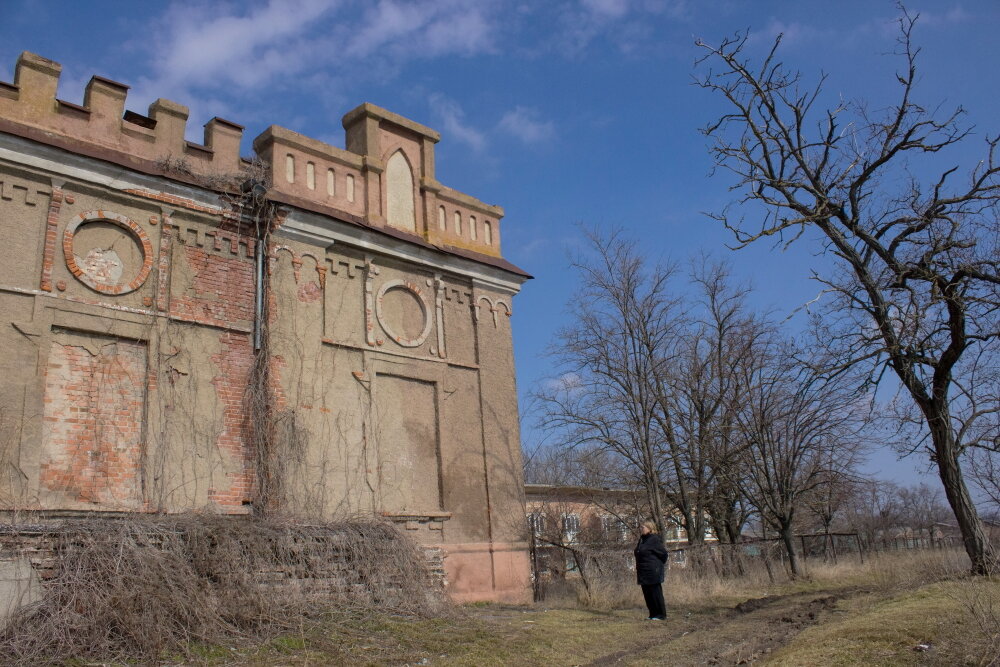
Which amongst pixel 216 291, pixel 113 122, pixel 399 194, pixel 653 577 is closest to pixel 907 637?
pixel 653 577

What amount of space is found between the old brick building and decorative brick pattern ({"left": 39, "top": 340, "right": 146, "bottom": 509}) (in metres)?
0.03

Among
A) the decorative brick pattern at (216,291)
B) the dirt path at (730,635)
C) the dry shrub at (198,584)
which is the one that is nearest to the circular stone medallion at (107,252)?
the decorative brick pattern at (216,291)

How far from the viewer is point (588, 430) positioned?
22.2m

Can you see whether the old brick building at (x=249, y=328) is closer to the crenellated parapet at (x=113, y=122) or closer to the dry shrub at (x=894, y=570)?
the crenellated parapet at (x=113, y=122)

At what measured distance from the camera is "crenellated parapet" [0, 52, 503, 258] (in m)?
12.9

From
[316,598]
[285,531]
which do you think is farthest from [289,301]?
[316,598]

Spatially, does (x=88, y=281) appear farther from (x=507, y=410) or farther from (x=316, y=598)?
(x=507, y=410)

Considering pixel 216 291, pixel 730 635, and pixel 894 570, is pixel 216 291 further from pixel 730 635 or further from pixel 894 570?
pixel 894 570

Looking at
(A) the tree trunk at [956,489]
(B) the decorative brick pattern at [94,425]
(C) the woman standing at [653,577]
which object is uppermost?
(B) the decorative brick pattern at [94,425]

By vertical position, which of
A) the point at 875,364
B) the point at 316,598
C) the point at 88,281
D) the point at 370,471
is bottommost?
the point at 316,598

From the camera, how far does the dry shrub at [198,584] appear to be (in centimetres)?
854

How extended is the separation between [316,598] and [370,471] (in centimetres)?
407

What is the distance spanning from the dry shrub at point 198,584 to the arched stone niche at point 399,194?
22.8 feet

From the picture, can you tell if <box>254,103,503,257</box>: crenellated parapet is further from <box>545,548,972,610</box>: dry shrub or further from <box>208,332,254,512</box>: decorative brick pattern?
<box>545,548,972,610</box>: dry shrub
